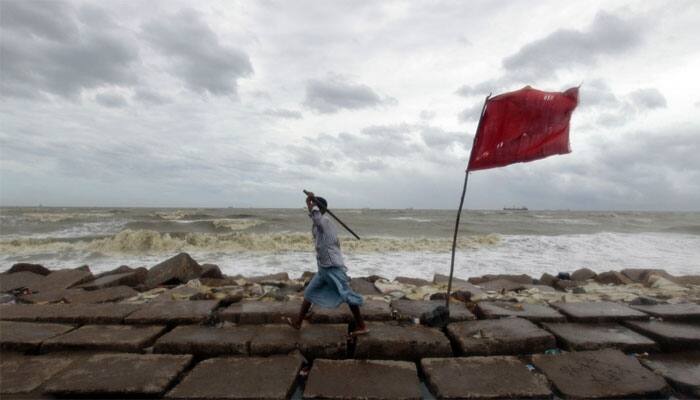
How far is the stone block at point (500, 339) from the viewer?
3.46m

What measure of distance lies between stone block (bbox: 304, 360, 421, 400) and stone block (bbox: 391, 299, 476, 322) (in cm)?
101

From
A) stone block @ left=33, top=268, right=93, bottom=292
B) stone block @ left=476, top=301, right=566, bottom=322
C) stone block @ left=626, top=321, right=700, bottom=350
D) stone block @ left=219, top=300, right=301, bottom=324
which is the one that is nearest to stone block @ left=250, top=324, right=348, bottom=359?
stone block @ left=219, top=300, right=301, bottom=324

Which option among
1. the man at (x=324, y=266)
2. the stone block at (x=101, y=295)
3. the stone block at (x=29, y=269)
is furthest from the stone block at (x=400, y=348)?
the stone block at (x=29, y=269)

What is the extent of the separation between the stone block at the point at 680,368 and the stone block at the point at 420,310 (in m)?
1.59

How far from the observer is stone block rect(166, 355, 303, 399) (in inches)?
107

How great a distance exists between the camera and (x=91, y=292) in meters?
5.43

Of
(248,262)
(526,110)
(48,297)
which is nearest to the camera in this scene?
(526,110)

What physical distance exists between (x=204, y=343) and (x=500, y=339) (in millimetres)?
2740

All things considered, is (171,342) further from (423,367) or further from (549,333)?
(549,333)

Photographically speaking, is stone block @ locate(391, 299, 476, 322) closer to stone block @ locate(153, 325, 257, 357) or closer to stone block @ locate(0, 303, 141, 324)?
stone block @ locate(153, 325, 257, 357)

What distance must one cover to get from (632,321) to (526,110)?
2.61 meters

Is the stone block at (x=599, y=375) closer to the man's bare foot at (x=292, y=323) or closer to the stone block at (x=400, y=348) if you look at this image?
the stone block at (x=400, y=348)

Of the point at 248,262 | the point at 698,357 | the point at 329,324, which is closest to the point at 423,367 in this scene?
the point at 329,324

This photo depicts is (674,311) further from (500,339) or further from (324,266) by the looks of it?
(324,266)
